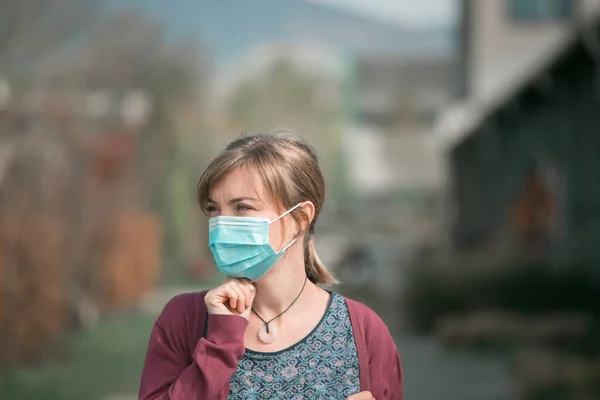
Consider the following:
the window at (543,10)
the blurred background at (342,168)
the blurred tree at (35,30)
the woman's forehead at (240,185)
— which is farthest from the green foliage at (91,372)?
the window at (543,10)

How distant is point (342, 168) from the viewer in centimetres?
1498

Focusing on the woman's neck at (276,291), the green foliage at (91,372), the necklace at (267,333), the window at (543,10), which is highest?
the window at (543,10)

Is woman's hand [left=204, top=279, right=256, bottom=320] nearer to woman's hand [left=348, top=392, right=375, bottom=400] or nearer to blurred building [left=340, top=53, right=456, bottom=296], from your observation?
woman's hand [left=348, top=392, right=375, bottom=400]

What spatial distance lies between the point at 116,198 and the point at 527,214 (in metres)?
5.86

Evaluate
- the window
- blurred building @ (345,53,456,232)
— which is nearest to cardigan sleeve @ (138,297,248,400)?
blurred building @ (345,53,456,232)

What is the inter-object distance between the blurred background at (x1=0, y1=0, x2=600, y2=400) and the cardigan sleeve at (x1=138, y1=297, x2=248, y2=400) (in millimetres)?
6154

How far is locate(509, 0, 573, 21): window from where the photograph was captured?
1595 centimetres

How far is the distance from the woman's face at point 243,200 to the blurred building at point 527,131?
295 inches

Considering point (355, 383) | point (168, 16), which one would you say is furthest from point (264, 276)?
point (168, 16)

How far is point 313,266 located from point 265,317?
Answer: 0.78 feet

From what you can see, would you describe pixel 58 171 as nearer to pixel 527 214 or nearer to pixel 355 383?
pixel 527 214

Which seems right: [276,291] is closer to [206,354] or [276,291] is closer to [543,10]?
[206,354]

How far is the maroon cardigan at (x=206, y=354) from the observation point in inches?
84.3

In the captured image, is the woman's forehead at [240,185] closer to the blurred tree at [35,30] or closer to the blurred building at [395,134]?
the blurred tree at [35,30]
